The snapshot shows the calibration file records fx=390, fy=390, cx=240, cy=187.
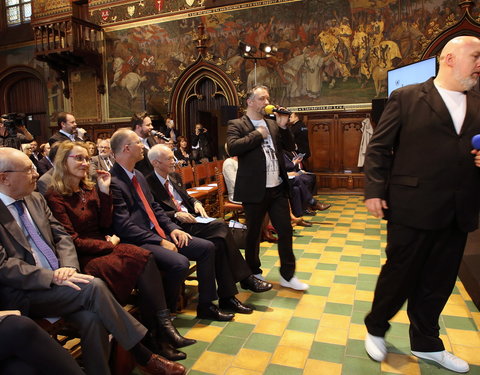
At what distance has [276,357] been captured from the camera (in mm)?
2605

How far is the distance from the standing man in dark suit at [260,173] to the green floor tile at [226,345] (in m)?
0.99

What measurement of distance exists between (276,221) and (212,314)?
997 mm

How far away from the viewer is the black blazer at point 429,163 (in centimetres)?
215

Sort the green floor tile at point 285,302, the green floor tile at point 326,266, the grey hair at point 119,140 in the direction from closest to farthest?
the grey hair at point 119,140 → the green floor tile at point 285,302 → the green floor tile at point 326,266

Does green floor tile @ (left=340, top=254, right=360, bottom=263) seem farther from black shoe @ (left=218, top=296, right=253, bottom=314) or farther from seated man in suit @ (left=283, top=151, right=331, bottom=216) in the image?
black shoe @ (left=218, top=296, right=253, bottom=314)

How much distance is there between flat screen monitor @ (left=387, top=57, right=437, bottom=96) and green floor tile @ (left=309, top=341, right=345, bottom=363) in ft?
12.2

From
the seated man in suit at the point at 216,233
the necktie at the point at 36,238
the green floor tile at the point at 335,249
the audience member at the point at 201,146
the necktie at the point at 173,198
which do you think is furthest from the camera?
the audience member at the point at 201,146

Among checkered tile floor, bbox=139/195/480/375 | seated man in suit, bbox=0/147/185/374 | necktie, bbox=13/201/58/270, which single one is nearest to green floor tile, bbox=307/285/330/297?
checkered tile floor, bbox=139/195/480/375

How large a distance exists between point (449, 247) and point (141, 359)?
6.32ft

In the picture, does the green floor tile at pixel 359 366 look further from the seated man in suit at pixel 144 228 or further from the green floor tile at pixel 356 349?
the seated man in suit at pixel 144 228

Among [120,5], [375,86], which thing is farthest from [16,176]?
[120,5]

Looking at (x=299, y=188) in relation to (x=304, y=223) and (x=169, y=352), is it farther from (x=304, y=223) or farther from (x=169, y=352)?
(x=169, y=352)

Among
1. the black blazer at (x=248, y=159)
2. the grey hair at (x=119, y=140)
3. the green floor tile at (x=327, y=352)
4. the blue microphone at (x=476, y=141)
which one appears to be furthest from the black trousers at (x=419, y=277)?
the grey hair at (x=119, y=140)

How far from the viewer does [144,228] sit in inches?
122
